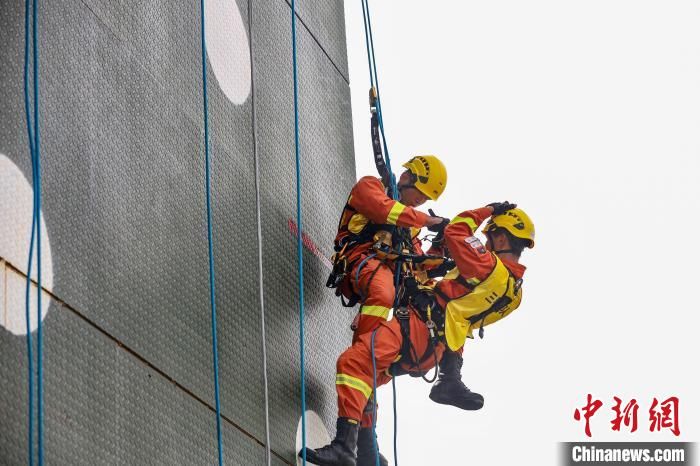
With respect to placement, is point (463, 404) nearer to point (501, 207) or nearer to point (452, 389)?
point (452, 389)

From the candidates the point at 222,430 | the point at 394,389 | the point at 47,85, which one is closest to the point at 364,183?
the point at 394,389

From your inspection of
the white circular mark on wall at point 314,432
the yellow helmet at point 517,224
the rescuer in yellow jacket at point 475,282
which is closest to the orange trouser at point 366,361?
the rescuer in yellow jacket at point 475,282

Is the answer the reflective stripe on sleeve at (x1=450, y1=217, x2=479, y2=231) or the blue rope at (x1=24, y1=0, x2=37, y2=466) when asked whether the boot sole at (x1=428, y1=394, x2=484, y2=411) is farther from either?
the blue rope at (x1=24, y1=0, x2=37, y2=466)

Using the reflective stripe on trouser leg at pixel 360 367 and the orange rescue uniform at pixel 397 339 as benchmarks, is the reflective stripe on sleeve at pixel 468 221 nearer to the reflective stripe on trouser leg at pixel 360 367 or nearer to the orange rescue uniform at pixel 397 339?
the orange rescue uniform at pixel 397 339

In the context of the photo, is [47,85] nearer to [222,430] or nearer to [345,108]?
[222,430]

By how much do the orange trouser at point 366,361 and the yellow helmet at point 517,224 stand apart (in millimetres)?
495

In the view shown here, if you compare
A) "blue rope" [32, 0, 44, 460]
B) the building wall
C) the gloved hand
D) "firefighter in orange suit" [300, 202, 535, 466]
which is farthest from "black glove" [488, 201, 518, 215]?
"blue rope" [32, 0, 44, 460]

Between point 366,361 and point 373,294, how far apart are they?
0.91 feet

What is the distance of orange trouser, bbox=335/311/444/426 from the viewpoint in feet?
18.8

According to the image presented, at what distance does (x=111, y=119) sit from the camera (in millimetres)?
5137

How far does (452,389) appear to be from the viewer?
6.00 meters

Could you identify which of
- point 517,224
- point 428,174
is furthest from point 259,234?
point 517,224

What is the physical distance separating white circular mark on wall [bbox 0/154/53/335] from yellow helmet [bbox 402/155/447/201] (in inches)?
77.8

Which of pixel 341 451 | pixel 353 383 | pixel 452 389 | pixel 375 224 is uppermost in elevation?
pixel 375 224
